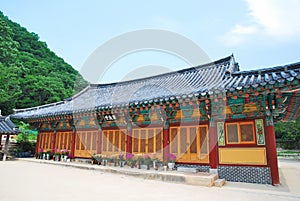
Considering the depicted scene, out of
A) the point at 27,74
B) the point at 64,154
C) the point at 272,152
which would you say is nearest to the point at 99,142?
the point at 64,154

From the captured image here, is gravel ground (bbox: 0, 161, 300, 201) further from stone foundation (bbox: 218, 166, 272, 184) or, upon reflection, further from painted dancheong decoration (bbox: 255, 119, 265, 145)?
painted dancheong decoration (bbox: 255, 119, 265, 145)

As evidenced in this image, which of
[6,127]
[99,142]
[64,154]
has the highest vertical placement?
[6,127]

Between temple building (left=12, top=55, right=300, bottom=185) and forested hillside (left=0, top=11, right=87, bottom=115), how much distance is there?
17.9 metres

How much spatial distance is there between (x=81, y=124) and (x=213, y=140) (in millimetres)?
7890

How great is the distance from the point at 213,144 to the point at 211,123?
838mm

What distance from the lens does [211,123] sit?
821cm

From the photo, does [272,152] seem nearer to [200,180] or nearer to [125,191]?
[200,180]

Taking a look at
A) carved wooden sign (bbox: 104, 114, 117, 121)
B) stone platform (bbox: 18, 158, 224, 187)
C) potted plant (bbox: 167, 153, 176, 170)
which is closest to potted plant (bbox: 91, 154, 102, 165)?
stone platform (bbox: 18, 158, 224, 187)

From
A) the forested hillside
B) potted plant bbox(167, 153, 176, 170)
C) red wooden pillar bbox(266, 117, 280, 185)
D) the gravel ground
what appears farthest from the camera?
the forested hillside

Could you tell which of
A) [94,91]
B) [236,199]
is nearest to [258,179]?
[236,199]

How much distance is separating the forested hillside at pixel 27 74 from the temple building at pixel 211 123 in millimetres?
17915

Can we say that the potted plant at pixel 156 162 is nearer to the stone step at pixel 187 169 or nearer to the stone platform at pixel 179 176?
the stone step at pixel 187 169

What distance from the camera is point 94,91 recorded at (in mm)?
17609

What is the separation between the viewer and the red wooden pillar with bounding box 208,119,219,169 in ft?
26.1
